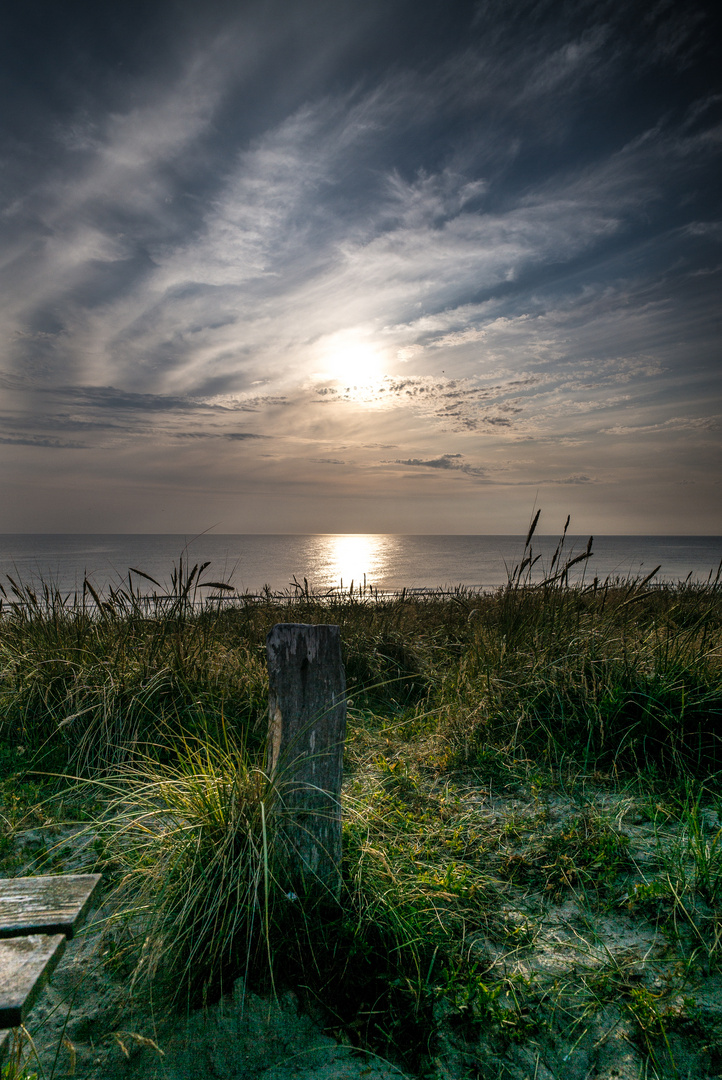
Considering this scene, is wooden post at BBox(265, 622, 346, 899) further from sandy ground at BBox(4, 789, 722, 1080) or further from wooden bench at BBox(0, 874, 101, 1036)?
wooden bench at BBox(0, 874, 101, 1036)

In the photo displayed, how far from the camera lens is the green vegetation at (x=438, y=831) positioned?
6.22 feet

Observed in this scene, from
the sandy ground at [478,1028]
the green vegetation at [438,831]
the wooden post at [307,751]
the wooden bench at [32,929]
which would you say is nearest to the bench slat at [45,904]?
the wooden bench at [32,929]

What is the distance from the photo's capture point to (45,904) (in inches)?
73.9

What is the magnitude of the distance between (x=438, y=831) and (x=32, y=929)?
2.00 metres

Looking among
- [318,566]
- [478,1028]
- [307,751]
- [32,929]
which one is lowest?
[318,566]

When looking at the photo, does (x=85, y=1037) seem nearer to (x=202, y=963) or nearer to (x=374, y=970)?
(x=202, y=963)

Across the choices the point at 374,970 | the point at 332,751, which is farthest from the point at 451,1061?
the point at 332,751

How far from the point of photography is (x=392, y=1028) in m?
1.82

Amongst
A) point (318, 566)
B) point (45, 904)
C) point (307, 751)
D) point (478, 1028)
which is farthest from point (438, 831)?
point (318, 566)

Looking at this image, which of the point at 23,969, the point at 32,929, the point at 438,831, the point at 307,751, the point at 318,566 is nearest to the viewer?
the point at 23,969

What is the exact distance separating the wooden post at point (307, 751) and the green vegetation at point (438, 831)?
4.1 inches

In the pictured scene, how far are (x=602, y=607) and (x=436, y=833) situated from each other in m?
3.90

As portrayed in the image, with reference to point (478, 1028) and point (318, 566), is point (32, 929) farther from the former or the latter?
point (318, 566)

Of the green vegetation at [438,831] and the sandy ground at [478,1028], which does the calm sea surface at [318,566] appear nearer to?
the green vegetation at [438,831]
